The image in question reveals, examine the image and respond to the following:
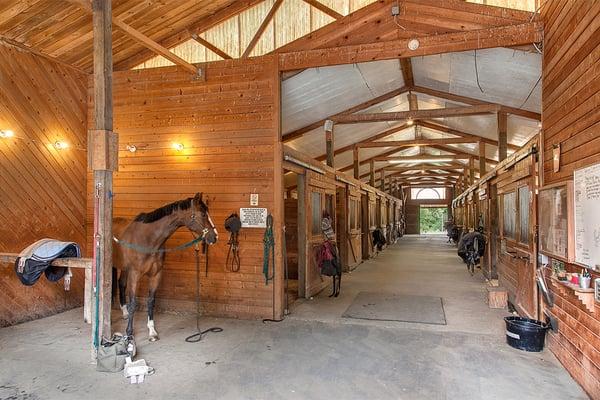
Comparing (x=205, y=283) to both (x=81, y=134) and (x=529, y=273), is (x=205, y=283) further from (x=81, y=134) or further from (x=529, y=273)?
(x=529, y=273)

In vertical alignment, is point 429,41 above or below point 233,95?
above

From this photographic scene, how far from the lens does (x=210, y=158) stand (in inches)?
203

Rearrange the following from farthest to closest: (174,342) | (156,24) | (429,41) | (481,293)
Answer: (481,293), (156,24), (429,41), (174,342)

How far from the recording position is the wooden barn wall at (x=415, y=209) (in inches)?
1033

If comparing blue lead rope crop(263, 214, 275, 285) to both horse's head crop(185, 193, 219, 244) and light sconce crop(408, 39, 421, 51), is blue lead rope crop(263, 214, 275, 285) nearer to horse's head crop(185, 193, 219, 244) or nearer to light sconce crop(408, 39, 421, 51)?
horse's head crop(185, 193, 219, 244)

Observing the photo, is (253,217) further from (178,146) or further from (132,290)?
(132,290)

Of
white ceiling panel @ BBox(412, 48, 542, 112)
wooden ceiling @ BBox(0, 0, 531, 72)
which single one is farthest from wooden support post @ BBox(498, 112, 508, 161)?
wooden ceiling @ BBox(0, 0, 531, 72)

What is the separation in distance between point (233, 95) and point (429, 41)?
242cm

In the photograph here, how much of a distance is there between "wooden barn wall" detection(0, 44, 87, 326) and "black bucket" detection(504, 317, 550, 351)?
209 inches

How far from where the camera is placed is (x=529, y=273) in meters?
4.53

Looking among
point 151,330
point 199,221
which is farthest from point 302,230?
point 151,330

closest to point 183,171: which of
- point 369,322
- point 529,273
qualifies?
point 369,322

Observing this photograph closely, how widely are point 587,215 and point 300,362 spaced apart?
8.24ft

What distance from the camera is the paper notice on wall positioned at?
4.93 meters
